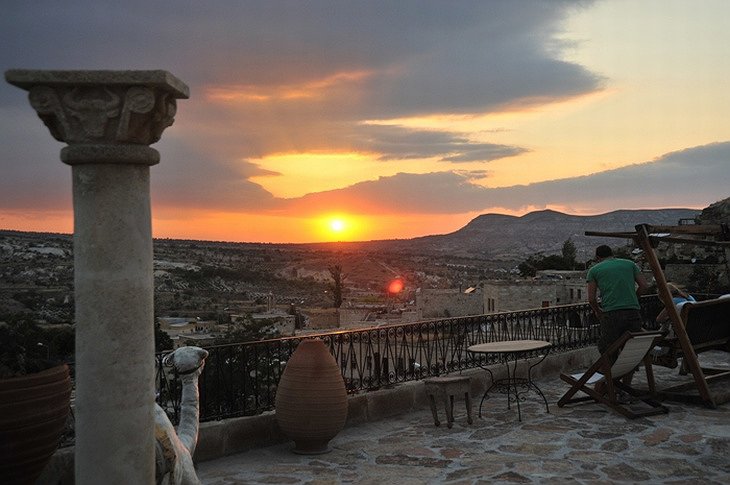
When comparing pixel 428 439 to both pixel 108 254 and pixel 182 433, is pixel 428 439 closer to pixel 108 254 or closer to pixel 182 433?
pixel 182 433

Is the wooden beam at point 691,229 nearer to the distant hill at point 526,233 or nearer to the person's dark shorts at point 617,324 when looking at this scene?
the person's dark shorts at point 617,324

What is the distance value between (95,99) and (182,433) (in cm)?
254

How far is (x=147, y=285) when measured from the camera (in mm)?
3604

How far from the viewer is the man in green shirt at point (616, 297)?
28.8ft

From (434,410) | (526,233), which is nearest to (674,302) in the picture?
(434,410)

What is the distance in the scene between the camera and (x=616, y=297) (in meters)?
8.83

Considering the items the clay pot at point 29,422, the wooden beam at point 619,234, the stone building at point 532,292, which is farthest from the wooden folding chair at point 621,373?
the stone building at point 532,292

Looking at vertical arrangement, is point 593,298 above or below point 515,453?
above

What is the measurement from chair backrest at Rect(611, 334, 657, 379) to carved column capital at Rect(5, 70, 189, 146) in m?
6.19

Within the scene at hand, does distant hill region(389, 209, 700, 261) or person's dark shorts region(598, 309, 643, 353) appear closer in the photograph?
person's dark shorts region(598, 309, 643, 353)

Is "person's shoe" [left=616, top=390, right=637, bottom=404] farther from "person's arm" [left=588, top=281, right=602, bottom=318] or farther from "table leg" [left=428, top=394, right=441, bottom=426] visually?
"table leg" [left=428, top=394, right=441, bottom=426]

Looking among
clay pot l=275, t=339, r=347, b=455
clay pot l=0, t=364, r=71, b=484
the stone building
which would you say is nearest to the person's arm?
clay pot l=275, t=339, r=347, b=455

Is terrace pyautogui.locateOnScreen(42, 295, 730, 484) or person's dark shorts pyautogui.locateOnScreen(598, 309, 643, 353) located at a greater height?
person's dark shorts pyautogui.locateOnScreen(598, 309, 643, 353)

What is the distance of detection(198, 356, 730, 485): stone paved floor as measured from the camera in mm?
6293
